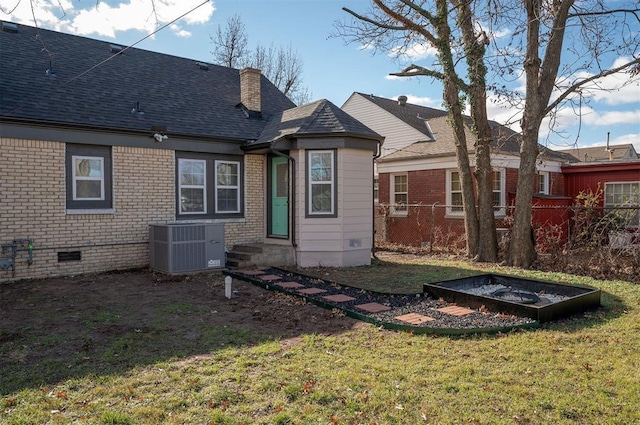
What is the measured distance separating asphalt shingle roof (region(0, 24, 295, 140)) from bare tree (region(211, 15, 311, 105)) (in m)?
17.3

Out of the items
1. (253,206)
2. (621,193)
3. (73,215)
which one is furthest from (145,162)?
(621,193)

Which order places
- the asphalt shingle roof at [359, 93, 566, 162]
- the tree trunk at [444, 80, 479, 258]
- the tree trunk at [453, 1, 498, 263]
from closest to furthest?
the tree trunk at [453, 1, 498, 263], the tree trunk at [444, 80, 479, 258], the asphalt shingle roof at [359, 93, 566, 162]

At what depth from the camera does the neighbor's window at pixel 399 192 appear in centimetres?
1719

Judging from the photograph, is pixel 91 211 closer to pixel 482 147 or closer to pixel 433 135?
pixel 482 147

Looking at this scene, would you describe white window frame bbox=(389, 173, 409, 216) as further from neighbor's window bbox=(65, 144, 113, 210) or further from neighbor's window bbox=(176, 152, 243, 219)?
neighbor's window bbox=(65, 144, 113, 210)

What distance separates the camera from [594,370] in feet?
14.4

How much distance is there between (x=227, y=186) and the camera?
1202cm

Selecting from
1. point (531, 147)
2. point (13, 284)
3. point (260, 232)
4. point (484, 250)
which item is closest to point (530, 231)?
point (484, 250)

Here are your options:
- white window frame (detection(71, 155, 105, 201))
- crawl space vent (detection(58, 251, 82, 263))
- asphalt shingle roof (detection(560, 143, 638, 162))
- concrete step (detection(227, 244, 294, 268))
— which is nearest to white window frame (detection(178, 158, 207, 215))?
concrete step (detection(227, 244, 294, 268))

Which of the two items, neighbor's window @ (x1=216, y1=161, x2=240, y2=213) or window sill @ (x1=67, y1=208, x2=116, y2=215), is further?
neighbor's window @ (x1=216, y1=161, x2=240, y2=213)

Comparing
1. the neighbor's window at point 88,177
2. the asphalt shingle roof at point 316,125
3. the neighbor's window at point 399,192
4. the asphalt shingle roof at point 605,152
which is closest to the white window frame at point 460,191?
the neighbor's window at point 399,192

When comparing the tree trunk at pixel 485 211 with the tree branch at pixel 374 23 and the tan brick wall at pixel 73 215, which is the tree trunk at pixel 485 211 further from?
the tan brick wall at pixel 73 215

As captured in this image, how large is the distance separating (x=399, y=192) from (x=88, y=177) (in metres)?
11.3

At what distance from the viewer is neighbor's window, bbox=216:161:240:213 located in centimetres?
1188
